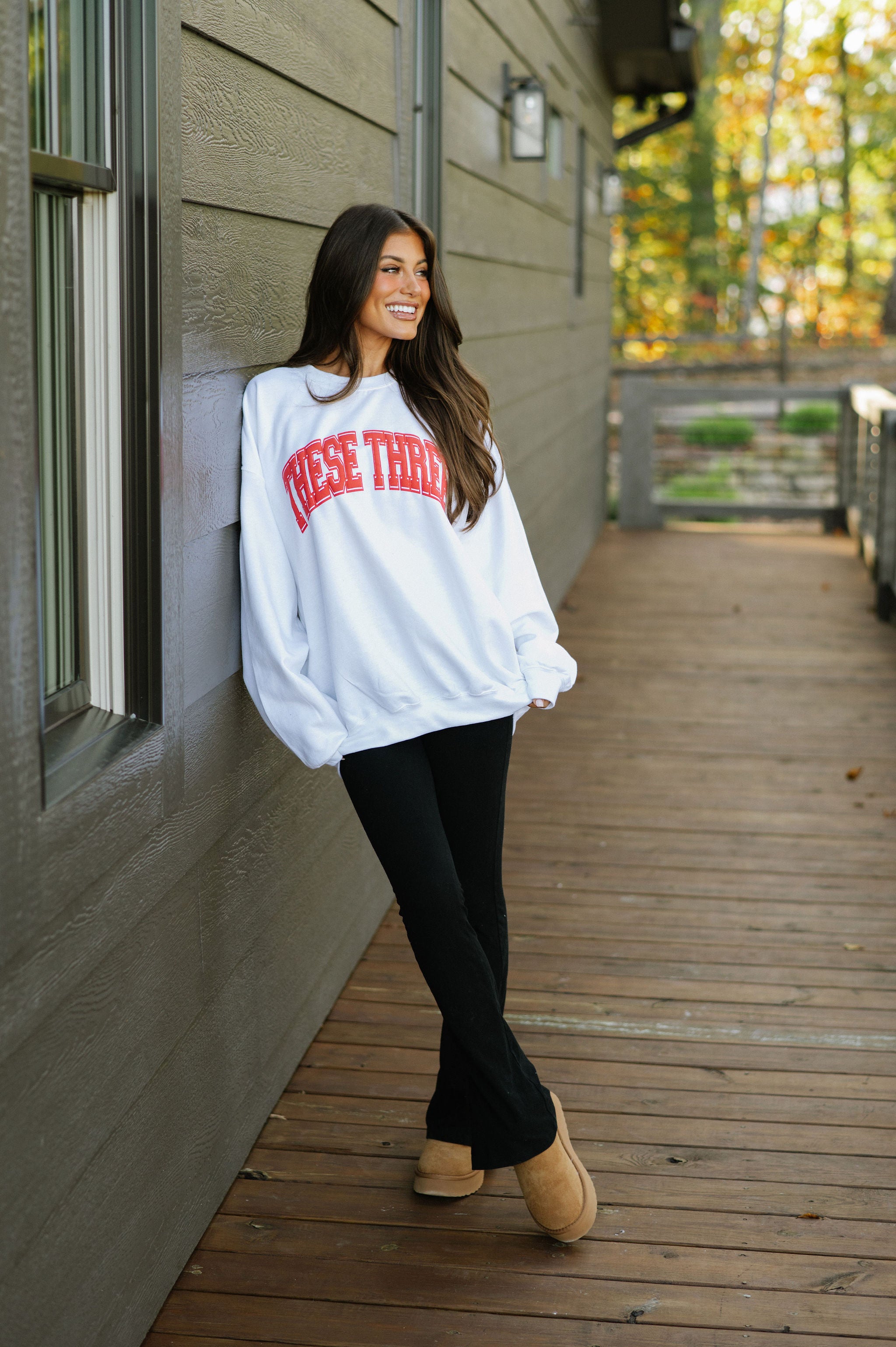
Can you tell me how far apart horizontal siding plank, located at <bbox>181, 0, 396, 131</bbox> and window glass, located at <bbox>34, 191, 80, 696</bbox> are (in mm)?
464

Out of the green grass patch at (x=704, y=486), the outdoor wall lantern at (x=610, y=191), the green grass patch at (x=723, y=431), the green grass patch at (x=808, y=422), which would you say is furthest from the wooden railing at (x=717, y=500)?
the outdoor wall lantern at (x=610, y=191)

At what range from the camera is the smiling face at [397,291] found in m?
2.09

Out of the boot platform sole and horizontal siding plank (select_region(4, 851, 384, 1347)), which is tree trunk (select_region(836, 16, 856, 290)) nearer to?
horizontal siding plank (select_region(4, 851, 384, 1347))

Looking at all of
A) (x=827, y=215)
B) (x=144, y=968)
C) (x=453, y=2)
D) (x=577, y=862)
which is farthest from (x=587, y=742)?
(x=827, y=215)

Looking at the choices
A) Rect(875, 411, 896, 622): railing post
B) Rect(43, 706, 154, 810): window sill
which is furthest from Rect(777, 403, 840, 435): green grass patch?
Rect(43, 706, 154, 810): window sill

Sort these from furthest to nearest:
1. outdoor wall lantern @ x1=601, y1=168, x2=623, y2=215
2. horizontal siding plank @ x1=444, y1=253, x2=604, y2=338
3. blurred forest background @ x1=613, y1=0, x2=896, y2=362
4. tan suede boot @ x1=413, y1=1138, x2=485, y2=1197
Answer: blurred forest background @ x1=613, y1=0, x2=896, y2=362 → outdoor wall lantern @ x1=601, y1=168, x2=623, y2=215 → horizontal siding plank @ x1=444, y1=253, x2=604, y2=338 → tan suede boot @ x1=413, y1=1138, x2=485, y2=1197

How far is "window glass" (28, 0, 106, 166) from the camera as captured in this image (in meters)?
1.41

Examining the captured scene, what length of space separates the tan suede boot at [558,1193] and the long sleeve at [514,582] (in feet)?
2.27

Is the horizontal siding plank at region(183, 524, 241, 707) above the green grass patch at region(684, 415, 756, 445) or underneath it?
underneath

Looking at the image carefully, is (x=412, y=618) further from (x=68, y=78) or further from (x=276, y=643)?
(x=68, y=78)

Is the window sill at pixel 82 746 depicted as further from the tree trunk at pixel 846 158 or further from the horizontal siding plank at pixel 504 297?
the tree trunk at pixel 846 158

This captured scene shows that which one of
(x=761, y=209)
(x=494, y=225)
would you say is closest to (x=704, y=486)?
(x=494, y=225)

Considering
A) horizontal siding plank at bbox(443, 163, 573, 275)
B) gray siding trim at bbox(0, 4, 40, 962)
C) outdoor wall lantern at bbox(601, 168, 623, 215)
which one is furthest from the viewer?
outdoor wall lantern at bbox(601, 168, 623, 215)

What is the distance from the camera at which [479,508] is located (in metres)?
2.11
